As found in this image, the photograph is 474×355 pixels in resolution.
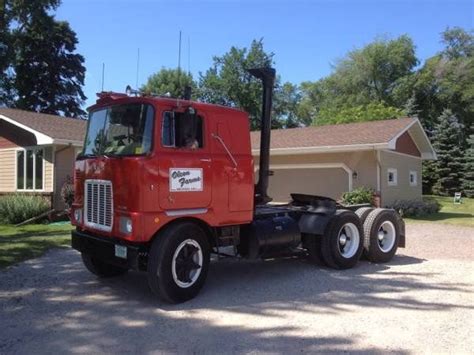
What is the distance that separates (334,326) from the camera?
5984 mm

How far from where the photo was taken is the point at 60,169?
18969 millimetres

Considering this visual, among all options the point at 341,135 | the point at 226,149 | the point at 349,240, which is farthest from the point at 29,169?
the point at 226,149

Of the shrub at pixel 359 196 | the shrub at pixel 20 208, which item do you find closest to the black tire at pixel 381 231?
the shrub at pixel 359 196

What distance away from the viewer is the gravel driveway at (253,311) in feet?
17.8

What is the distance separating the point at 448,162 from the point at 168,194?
3521 centimetres

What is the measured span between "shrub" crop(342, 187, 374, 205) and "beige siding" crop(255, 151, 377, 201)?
1.79 feet

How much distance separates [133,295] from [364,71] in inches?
1962

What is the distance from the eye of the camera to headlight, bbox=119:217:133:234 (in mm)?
6672

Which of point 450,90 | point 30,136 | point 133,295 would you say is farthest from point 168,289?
point 450,90

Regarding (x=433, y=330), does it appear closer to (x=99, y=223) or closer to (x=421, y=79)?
(x=99, y=223)

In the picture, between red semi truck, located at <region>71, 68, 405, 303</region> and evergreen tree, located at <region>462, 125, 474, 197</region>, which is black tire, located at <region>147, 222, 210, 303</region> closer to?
red semi truck, located at <region>71, 68, 405, 303</region>

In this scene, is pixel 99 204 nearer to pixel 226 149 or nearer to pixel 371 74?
pixel 226 149

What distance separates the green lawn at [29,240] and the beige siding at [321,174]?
A: 8.84m

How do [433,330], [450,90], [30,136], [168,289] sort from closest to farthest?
[433,330] < [168,289] < [30,136] < [450,90]
